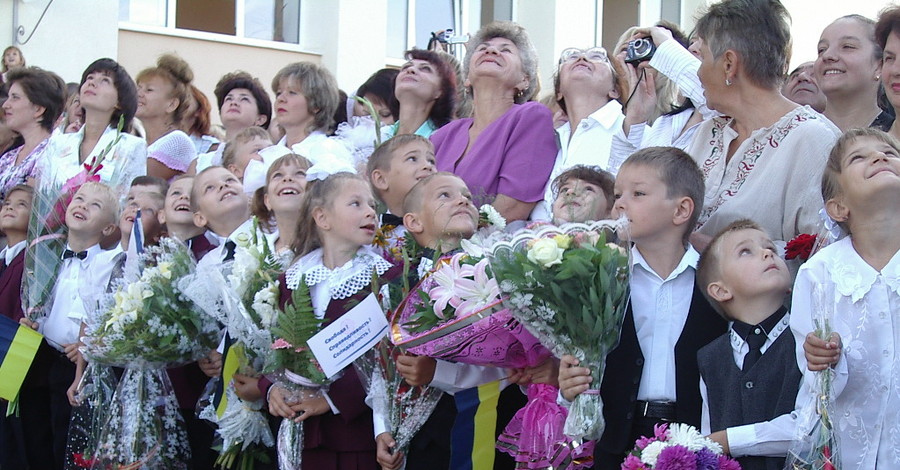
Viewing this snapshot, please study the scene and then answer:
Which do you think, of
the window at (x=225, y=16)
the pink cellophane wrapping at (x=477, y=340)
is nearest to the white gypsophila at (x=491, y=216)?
the pink cellophane wrapping at (x=477, y=340)

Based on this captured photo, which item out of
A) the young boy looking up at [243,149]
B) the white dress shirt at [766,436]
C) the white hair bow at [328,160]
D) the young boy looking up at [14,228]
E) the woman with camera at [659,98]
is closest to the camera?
the white dress shirt at [766,436]

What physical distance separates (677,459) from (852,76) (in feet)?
7.55

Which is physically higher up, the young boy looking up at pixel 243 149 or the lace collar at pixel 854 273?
the young boy looking up at pixel 243 149

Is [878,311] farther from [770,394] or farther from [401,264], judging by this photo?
[401,264]

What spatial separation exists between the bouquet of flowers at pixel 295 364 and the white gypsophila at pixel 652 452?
1455mm

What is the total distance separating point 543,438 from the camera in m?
3.51

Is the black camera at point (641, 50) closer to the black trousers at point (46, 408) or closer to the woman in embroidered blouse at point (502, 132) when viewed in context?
the woman in embroidered blouse at point (502, 132)

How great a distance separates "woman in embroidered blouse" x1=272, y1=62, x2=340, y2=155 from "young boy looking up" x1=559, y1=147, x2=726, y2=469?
9.50 ft

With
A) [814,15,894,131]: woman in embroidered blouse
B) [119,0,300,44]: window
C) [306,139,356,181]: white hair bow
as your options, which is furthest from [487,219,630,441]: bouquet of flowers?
[119,0,300,44]: window

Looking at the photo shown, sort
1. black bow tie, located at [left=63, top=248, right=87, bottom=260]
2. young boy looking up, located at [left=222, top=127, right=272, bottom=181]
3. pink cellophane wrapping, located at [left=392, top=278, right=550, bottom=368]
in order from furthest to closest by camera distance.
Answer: young boy looking up, located at [left=222, top=127, right=272, bottom=181] < black bow tie, located at [left=63, top=248, right=87, bottom=260] < pink cellophane wrapping, located at [left=392, top=278, right=550, bottom=368]

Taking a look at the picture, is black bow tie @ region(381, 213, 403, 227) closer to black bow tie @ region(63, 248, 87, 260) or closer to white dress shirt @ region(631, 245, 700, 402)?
white dress shirt @ region(631, 245, 700, 402)

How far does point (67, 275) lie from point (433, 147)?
7.06 ft

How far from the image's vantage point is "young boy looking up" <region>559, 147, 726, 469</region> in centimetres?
334

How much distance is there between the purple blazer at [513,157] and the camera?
453 cm
